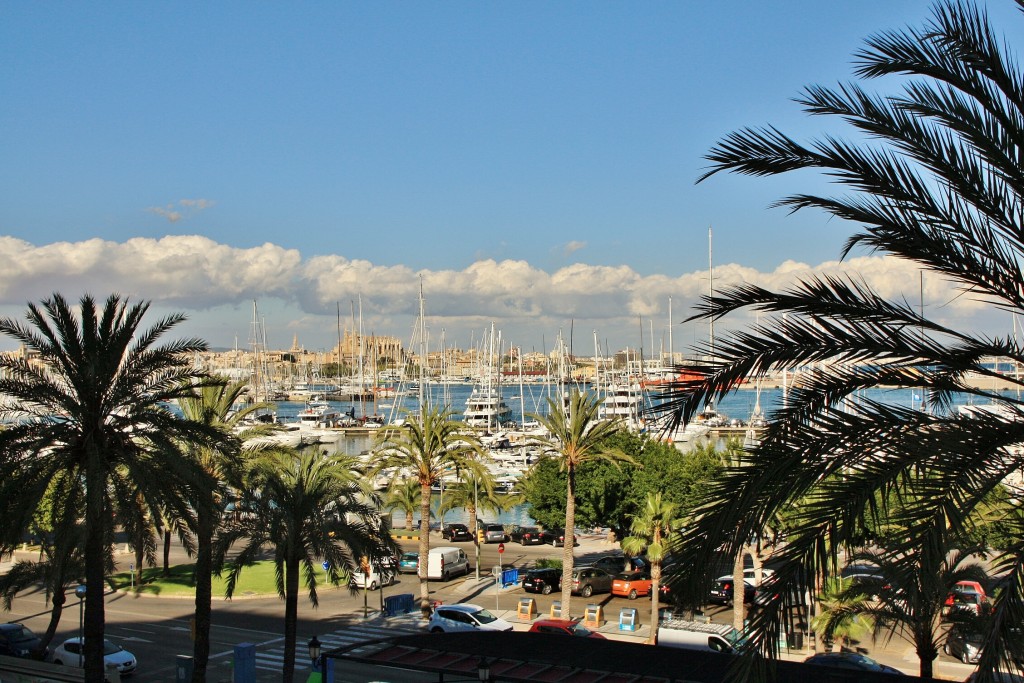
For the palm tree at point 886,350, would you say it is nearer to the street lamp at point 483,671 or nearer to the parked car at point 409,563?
the street lamp at point 483,671

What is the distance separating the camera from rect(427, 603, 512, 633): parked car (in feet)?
81.3

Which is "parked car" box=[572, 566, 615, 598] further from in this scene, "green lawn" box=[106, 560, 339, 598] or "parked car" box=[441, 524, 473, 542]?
"parked car" box=[441, 524, 473, 542]

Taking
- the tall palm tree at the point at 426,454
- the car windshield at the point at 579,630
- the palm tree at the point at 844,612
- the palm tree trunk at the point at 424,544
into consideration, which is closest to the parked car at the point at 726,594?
the car windshield at the point at 579,630

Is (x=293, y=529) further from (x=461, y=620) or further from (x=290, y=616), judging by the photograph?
(x=461, y=620)

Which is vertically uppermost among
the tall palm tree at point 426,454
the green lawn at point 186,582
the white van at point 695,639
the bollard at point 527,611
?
the tall palm tree at point 426,454

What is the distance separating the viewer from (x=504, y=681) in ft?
44.5

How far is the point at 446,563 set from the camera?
34438mm

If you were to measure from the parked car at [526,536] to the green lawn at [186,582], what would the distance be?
33.6 feet

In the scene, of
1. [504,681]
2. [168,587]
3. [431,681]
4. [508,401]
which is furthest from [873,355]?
[508,401]

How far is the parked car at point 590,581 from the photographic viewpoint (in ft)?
101

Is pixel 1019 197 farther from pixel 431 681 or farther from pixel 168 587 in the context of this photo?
pixel 168 587

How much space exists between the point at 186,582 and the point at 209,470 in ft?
51.7

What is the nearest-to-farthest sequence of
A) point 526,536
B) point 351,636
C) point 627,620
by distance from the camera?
point 351,636, point 627,620, point 526,536

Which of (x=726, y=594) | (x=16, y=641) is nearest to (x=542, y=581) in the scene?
(x=726, y=594)
